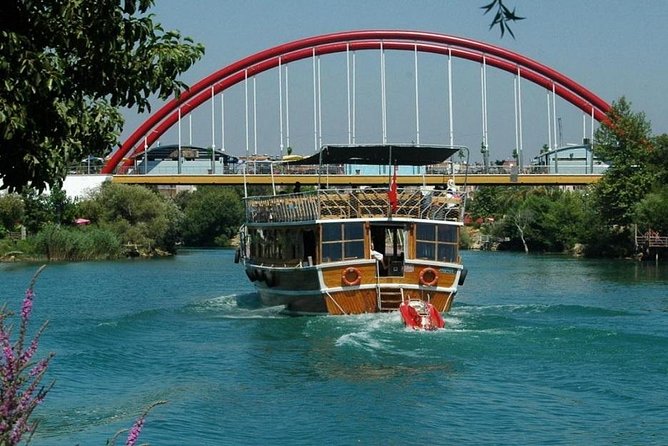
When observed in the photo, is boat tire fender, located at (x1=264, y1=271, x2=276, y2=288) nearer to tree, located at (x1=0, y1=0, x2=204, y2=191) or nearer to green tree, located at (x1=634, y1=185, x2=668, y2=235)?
tree, located at (x1=0, y1=0, x2=204, y2=191)

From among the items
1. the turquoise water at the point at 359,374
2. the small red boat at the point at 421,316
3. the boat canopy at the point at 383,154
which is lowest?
the turquoise water at the point at 359,374

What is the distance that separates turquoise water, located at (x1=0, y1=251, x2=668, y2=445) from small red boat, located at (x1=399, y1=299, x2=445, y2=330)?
258 millimetres

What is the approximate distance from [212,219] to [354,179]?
3405 centimetres

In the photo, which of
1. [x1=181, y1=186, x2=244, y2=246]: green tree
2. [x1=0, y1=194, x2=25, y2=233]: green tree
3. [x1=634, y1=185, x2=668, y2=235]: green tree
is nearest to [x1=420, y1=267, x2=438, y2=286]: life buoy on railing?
[x1=634, y1=185, x2=668, y2=235]: green tree

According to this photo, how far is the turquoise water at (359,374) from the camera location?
1573 centimetres

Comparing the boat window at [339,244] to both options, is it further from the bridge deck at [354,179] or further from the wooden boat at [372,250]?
the bridge deck at [354,179]

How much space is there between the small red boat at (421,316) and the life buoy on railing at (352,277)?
1.82m

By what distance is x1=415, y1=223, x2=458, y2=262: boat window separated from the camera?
1060 inches

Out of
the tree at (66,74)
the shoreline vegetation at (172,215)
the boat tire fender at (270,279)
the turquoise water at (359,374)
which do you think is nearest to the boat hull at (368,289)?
the turquoise water at (359,374)

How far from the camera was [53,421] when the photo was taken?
53.4ft

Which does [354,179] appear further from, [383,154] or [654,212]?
[383,154]

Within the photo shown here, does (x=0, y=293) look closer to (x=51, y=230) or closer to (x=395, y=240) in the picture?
(x=395, y=240)

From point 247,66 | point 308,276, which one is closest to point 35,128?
point 308,276

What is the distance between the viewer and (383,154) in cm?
3138
